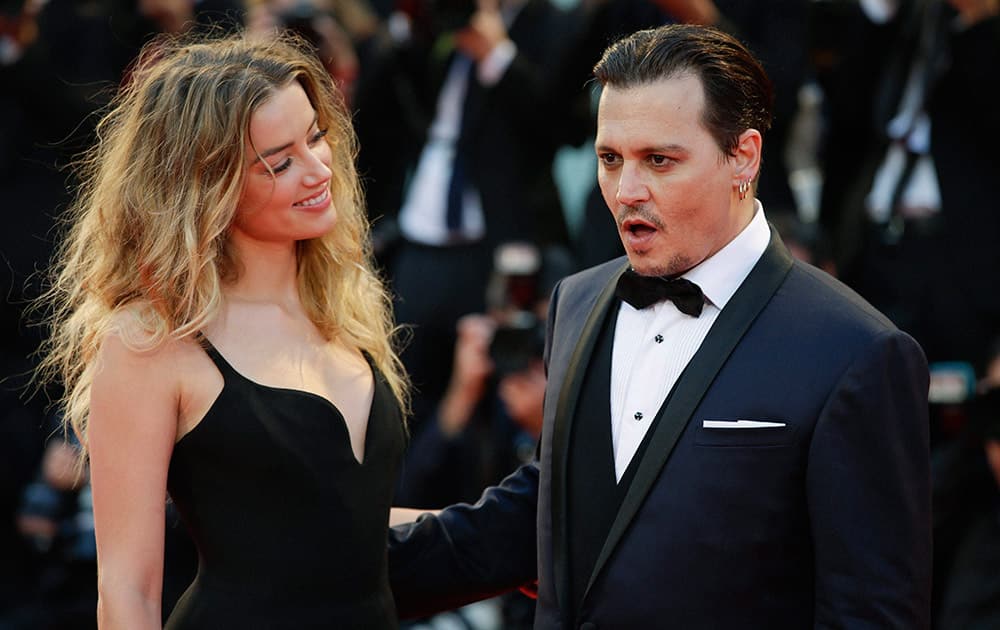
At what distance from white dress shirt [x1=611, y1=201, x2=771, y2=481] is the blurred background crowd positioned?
5.61 ft

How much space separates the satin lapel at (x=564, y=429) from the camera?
2471 millimetres

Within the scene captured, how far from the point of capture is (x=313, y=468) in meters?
2.58

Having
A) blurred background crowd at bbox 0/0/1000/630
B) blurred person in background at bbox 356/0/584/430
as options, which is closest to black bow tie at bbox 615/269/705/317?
blurred background crowd at bbox 0/0/1000/630

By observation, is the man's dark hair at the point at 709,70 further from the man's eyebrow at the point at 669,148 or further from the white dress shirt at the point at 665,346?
the white dress shirt at the point at 665,346

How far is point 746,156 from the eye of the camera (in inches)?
97.2

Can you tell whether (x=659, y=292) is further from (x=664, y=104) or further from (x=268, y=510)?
(x=268, y=510)

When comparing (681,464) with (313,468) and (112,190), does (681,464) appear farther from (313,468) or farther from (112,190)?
(112,190)

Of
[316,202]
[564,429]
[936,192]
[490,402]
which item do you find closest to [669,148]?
[564,429]

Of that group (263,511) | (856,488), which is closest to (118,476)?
(263,511)

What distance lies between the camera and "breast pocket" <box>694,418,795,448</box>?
7.50 ft

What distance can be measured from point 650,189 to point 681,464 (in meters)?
0.45

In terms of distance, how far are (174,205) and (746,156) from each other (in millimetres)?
1003

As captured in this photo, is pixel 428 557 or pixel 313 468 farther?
pixel 428 557

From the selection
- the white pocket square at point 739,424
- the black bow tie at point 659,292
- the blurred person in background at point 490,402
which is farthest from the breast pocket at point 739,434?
the blurred person in background at point 490,402
